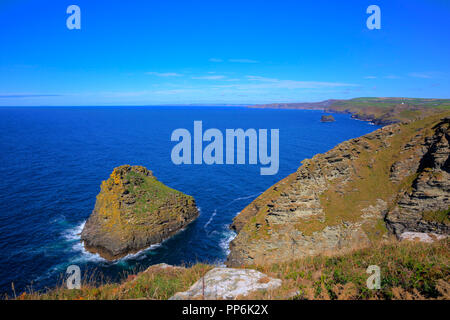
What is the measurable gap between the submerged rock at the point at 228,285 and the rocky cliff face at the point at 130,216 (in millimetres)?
33780

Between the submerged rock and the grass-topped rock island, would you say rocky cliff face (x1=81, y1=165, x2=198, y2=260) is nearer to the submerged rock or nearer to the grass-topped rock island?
the grass-topped rock island

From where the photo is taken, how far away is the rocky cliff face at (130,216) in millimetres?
38719

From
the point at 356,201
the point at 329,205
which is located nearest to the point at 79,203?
the point at 329,205

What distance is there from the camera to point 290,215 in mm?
34719

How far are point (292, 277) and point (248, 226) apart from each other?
2780 cm

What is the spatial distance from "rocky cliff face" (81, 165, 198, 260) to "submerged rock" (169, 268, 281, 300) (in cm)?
3378

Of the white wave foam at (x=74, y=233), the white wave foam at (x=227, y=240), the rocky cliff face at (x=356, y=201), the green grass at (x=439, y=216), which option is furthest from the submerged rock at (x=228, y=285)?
the white wave foam at (x=74, y=233)

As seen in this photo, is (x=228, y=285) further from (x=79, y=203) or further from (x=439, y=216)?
(x=79, y=203)

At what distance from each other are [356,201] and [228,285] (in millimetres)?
33937

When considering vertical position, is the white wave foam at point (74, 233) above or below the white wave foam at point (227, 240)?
above

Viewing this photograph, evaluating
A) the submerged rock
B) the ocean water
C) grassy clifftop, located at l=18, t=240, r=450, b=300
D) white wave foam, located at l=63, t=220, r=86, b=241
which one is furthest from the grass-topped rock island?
the submerged rock

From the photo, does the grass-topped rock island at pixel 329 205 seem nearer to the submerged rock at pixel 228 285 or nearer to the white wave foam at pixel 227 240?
the white wave foam at pixel 227 240

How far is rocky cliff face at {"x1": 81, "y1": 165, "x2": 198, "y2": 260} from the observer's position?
3872cm
